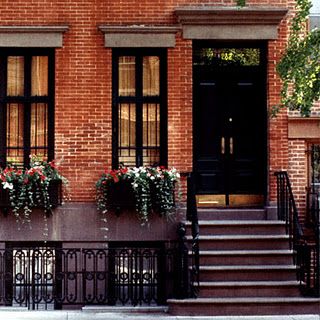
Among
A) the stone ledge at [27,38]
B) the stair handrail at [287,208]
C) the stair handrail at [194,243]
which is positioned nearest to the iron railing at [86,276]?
the stair handrail at [194,243]

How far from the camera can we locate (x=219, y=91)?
15.9 m

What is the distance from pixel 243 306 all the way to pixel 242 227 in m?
1.80

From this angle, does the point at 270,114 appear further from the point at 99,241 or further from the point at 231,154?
the point at 99,241

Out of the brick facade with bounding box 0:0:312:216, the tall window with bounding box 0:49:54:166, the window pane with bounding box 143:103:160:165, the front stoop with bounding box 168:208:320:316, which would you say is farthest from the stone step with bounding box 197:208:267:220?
the tall window with bounding box 0:49:54:166

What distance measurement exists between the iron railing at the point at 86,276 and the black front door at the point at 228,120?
1812mm

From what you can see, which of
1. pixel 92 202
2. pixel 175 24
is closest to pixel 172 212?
pixel 92 202

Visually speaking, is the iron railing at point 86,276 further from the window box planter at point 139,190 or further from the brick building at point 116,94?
the window box planter at point 139,190

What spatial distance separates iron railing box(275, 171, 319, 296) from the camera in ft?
45.4

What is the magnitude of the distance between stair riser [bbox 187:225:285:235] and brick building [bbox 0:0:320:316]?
1.78 ft

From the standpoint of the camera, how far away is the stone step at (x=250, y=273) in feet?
45.9

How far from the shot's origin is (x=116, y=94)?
15.4 metres

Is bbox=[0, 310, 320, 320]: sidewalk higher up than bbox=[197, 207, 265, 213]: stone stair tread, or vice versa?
bbox=[197, 207, 265, 213]: stone stair tread

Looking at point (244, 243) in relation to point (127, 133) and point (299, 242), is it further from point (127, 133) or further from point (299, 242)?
point (127, 133)

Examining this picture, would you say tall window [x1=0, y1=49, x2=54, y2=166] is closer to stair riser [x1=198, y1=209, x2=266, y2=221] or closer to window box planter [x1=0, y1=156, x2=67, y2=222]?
window box planter [x1=0, y1=156, x2=67, y2=222]
